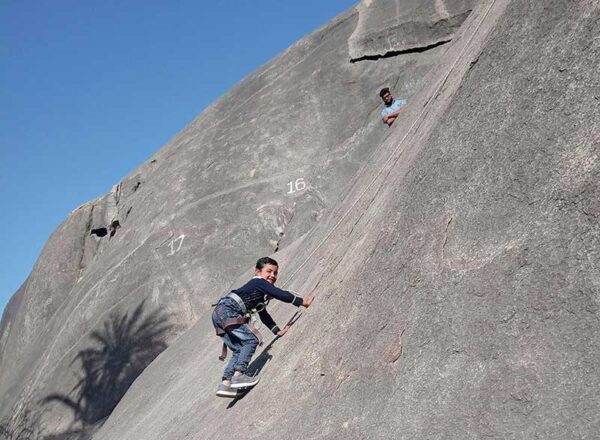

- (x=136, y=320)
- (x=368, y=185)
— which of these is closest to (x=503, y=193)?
(x=368, y=185)

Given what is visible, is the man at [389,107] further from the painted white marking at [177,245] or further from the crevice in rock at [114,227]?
the crevice in rock at [114,227]

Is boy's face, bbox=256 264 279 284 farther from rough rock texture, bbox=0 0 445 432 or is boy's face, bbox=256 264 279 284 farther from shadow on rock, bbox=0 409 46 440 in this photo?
shadow on rock, bbox=0 409 46 440

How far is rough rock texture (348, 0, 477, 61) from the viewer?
1145cm

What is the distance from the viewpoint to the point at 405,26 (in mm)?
11852

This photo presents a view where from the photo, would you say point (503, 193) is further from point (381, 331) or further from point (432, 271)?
point (381, 331)

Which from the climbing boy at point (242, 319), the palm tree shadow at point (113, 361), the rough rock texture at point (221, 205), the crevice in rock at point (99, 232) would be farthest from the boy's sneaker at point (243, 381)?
the crevice in rock at point (99, 232)

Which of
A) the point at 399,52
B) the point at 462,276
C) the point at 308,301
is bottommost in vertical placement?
the point at 462,276

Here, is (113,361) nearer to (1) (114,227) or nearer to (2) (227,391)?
(1) (114,227)

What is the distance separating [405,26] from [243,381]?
8585 millimetres

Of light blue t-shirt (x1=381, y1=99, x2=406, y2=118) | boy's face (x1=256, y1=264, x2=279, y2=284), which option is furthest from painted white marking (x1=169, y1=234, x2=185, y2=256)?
boy's face (x1=256, y1=264, x2=279, y2=284)

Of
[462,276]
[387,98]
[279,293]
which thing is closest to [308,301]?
[279,293]

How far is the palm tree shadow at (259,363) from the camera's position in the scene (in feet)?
16.3

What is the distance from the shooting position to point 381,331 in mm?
3615

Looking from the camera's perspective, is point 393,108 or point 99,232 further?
point 99,232
